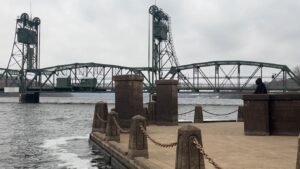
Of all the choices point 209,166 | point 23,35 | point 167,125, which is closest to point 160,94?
point 167,125

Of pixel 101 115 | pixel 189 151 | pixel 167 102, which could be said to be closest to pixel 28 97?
pixel 167 102

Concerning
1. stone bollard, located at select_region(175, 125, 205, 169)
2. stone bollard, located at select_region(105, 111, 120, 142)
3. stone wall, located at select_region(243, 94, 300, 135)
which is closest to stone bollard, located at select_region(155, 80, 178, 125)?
stone wall, located at select_region(243, 94, 300, 135)

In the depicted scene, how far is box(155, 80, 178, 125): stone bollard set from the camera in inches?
981

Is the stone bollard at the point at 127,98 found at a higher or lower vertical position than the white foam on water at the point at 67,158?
higher

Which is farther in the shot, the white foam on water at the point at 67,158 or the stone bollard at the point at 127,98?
the stone bollard at the point at 127,98

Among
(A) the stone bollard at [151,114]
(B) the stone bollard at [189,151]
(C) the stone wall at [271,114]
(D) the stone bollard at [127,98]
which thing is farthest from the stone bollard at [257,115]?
(B) the stone bollard at [189,151]

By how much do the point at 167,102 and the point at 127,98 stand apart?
4254mm

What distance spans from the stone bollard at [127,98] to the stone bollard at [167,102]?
12.2 ft

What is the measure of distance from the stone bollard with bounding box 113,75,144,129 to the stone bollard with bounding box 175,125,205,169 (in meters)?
12.1

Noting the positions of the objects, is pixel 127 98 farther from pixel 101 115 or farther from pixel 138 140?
pixel 138 140

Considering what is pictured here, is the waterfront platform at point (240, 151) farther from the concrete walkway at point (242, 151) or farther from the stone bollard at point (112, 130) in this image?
the stone bollard at point (112, 130)

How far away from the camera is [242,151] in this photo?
13516 mm

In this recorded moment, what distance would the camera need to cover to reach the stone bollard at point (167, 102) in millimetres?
24922

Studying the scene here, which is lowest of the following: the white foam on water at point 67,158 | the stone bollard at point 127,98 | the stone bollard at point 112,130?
the white foam on water at point 67,158
